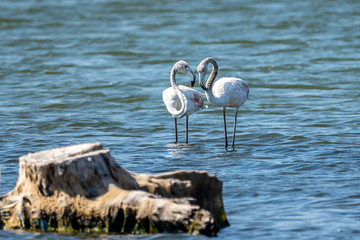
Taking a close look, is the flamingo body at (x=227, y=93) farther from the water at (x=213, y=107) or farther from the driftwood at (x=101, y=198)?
the driftwood at (x=101, y=198)

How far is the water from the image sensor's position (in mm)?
8000

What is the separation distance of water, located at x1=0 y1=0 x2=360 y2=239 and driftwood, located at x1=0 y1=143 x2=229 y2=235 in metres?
0.20

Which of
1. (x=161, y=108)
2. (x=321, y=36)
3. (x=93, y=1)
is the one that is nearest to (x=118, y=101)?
(x=161, y=108)

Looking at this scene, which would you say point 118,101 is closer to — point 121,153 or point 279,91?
point 279,91

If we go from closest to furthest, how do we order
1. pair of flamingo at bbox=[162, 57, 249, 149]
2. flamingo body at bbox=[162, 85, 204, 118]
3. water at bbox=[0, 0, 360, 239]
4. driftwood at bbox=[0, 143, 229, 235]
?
driftwood at bbox=[0, 143, 229, 235] < water at bbox=[0, 0, 360, 239] < pair of flamingo at bbox=[162, 57, 249, 149] < flamingo body at bbox=[162, 85, 204, 118]

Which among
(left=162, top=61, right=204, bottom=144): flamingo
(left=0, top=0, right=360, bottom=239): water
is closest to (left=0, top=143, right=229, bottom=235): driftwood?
(left=0, top=0, right=360, bottom=239): water

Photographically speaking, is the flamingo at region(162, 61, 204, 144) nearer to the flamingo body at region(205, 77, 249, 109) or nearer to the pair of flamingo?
the pair of flamingo

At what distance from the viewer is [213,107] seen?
14.7 meters

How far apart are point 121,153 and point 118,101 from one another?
5207 mm

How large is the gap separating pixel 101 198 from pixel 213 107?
8.51 meters

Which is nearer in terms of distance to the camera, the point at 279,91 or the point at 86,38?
the point at 279,91

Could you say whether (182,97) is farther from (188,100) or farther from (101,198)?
(101,198)

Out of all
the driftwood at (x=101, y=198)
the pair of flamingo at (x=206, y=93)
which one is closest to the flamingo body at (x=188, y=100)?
the pair of flamingo at (x=206, y=93)

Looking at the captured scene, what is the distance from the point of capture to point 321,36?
23844mm
